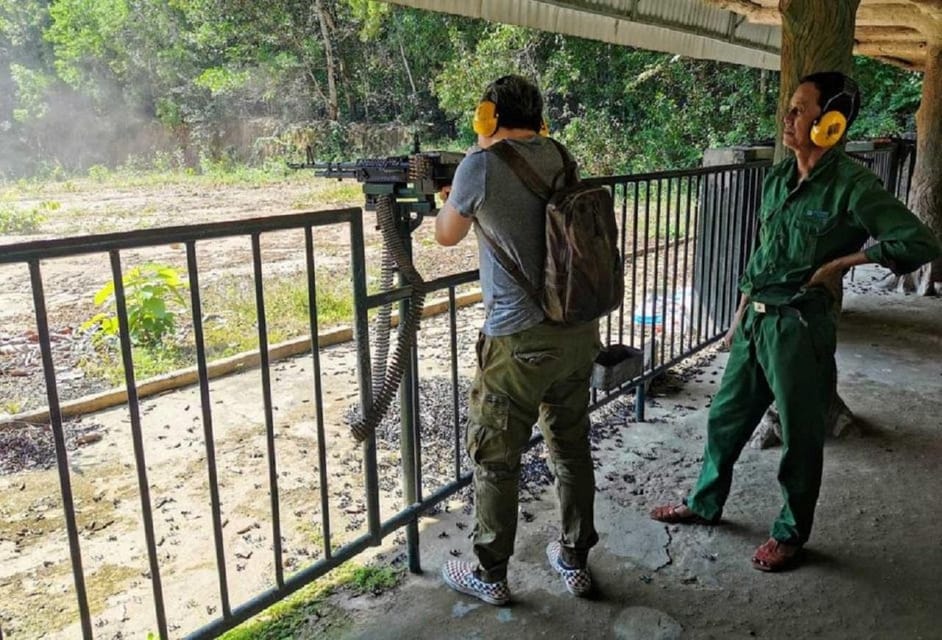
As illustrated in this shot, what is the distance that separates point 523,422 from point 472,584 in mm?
627

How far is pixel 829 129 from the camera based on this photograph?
7.34ft

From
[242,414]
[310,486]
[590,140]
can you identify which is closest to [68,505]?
[310,486]

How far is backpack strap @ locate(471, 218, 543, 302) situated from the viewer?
6.45 feet

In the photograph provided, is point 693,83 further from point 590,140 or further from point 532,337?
point 532,337

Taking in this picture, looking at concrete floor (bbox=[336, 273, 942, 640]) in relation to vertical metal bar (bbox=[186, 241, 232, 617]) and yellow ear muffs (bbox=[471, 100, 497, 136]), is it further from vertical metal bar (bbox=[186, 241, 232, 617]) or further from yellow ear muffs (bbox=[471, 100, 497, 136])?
yellow ear muffs (bbox=[471, 100, 497, 136])

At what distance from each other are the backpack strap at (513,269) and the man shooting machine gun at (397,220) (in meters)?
0.25

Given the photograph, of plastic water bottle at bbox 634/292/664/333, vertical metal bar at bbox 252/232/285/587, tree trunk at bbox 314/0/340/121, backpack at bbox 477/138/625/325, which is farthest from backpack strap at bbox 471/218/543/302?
tree trunk at bbox 314/0/340/121

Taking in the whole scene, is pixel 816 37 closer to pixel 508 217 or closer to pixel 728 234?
pixel 728 234

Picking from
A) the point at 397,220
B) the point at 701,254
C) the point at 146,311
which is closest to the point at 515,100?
the point at 397,220

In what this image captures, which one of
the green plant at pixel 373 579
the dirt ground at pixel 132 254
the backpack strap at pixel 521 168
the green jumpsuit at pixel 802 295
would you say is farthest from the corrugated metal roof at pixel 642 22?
the green plant at pixel 373 579

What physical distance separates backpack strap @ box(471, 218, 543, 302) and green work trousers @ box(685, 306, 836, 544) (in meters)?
0.94

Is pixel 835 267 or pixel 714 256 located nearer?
pixel 835 267

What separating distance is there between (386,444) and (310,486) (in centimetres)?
51

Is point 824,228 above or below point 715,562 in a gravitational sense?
above
